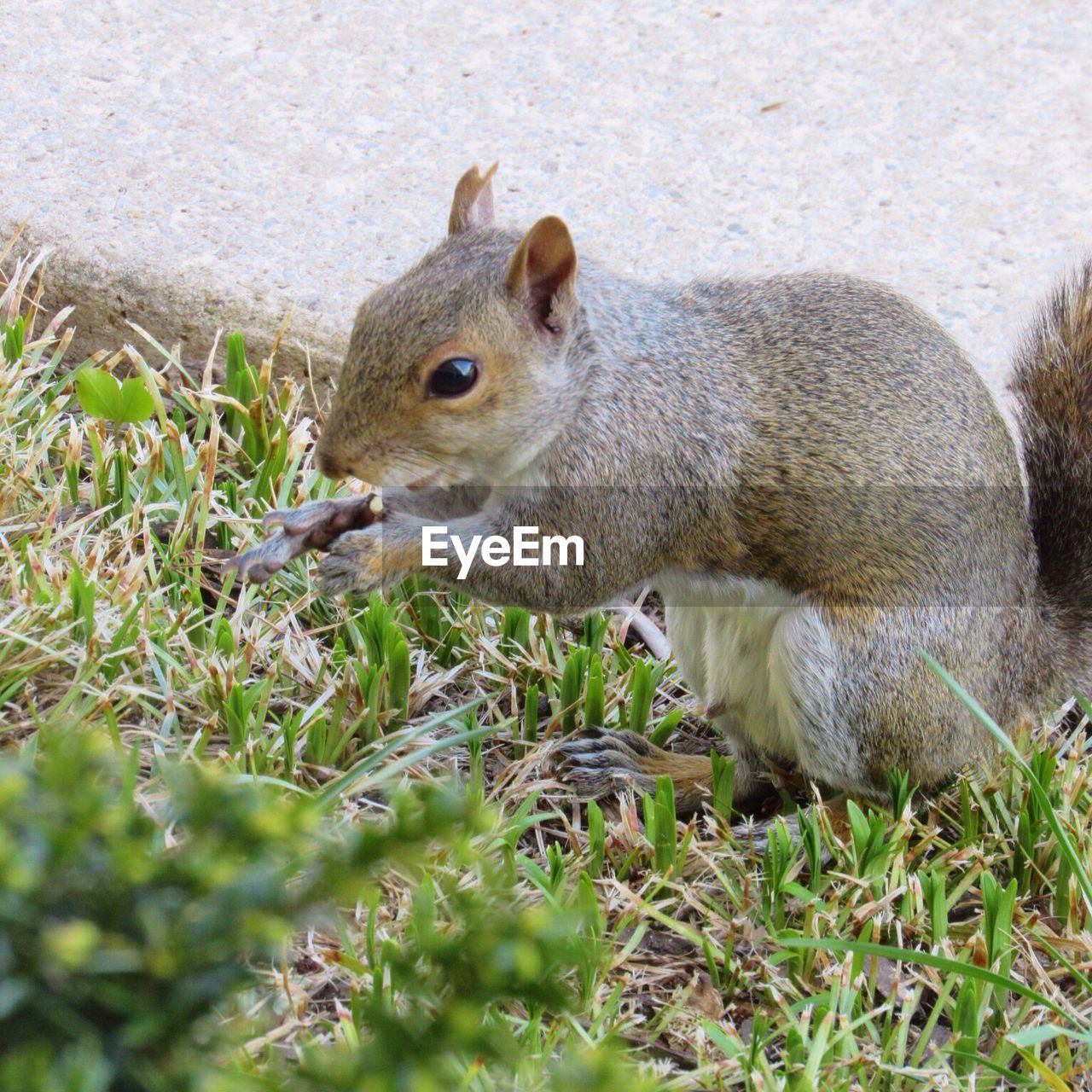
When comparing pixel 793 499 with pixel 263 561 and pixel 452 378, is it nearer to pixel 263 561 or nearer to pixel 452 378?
pixel 452 378

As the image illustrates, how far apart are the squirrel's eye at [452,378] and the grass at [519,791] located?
42 centimetres

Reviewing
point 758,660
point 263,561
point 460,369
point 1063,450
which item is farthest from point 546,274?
point 1063,450

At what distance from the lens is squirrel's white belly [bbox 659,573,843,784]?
2.18 meters

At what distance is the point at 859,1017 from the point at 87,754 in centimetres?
128

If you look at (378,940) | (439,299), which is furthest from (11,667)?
(439,299)

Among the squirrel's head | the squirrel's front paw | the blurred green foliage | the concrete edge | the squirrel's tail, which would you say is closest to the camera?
the blurred green foliage

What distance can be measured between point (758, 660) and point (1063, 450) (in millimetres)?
558

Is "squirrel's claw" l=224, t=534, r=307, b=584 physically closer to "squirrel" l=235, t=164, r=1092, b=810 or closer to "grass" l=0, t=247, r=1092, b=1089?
"squirrel" l=235, t=164, r=1092, b=810

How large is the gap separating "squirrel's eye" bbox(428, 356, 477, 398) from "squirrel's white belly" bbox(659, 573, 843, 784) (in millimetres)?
488

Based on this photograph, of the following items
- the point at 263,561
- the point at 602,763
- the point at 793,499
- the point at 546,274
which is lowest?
the point at 602,763

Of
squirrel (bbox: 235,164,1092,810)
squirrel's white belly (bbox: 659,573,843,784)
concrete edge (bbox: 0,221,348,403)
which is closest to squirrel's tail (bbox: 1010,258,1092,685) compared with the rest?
squirrel (bbox: 235,164,1092,810)

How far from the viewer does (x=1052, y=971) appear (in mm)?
1980

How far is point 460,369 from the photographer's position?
6.52 feet

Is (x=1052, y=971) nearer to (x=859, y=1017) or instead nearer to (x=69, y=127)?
(x=859, y=1017)
